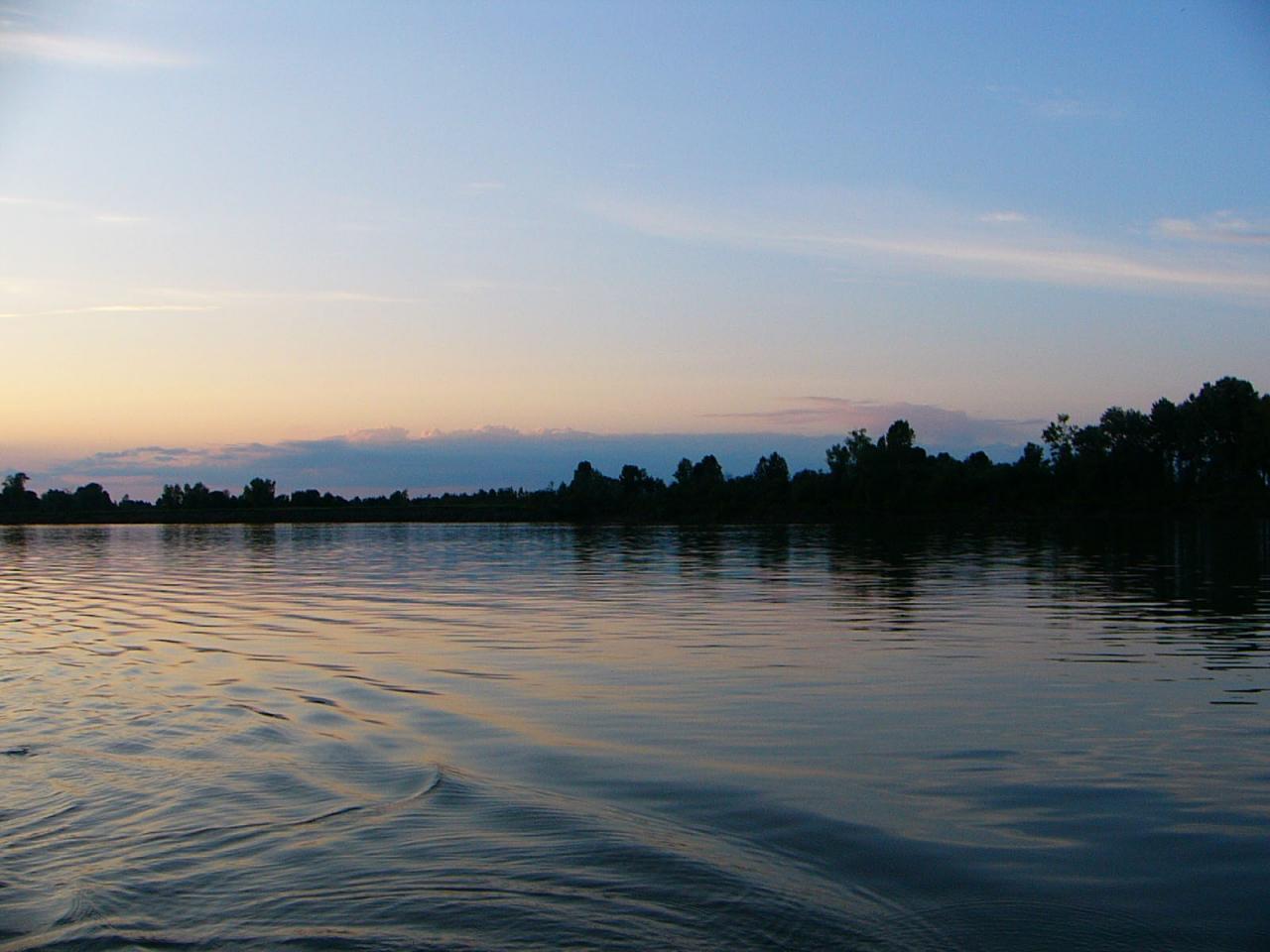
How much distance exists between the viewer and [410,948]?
22.1 feet

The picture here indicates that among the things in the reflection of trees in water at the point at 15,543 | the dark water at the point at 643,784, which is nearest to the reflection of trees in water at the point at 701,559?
the dark water at the point at 643,784

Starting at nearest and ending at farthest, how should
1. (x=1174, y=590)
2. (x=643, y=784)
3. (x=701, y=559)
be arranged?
1. (x=643, y=784)
2. (x=1174, y=590)
3. (x=701, y=559)

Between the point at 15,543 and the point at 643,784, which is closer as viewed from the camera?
the point at 643,784

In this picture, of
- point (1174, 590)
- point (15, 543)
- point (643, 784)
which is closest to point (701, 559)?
point (1174, 590)

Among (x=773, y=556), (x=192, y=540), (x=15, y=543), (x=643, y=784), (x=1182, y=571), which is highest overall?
(x=643, y=784)

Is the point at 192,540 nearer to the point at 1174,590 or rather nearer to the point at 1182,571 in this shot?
the point at 1182,571

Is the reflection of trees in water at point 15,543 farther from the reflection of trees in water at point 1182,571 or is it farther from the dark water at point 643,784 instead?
the reflection of trees in water at point 1182,571

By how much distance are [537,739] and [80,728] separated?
563 cm

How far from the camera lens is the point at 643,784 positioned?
10.7 m

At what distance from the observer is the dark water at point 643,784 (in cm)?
729

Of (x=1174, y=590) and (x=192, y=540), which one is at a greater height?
(x=1174, y=590)

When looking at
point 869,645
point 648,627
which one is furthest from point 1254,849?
point 648,627

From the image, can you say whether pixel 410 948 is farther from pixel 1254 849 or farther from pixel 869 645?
pixel 869 645

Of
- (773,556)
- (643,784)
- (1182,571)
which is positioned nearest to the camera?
(643,784)
